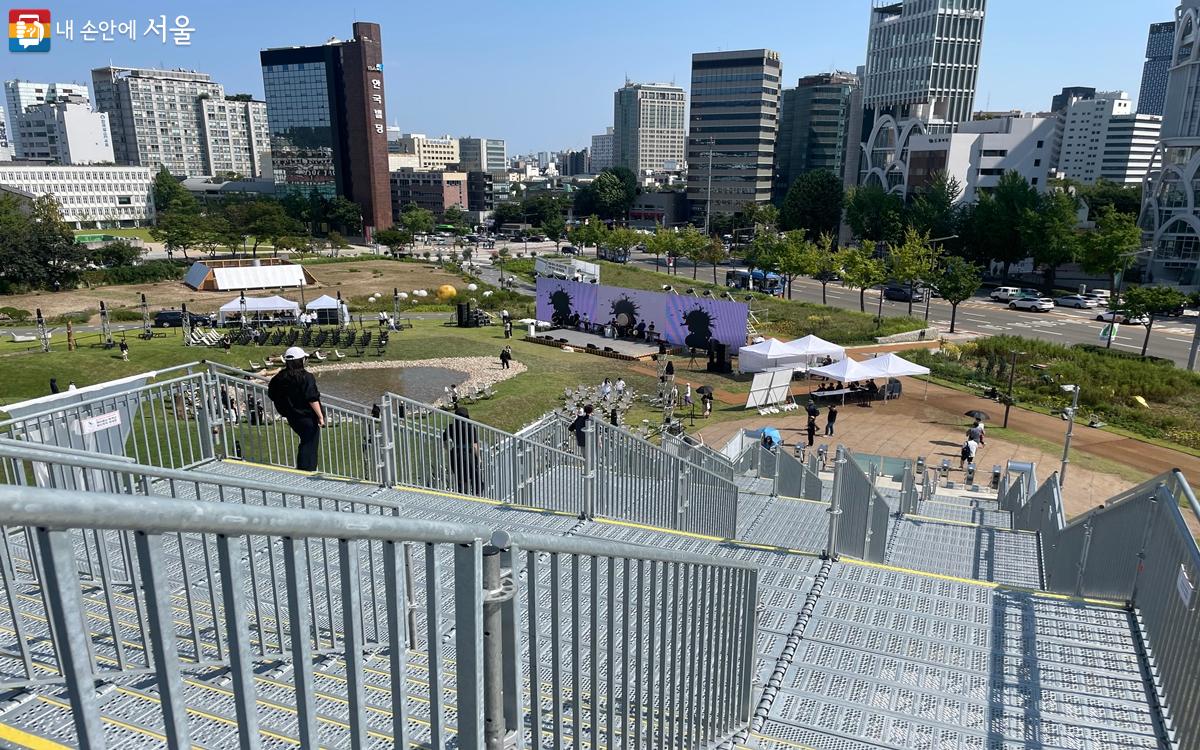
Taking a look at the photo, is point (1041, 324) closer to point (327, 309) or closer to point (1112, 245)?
point (1112, 245)

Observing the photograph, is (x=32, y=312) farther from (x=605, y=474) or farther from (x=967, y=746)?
(x=967, y=746)

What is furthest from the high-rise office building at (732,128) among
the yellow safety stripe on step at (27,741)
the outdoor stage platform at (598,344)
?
the yellow safety stripe on step at (27,741)

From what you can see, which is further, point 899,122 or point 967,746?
point 899,122

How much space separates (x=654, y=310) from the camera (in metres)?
30.9

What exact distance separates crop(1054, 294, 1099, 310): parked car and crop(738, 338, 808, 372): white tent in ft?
98.9

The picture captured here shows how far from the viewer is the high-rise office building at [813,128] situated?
400 feet

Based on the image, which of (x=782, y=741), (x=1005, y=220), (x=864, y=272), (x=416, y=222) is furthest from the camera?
(x=416, y=222)

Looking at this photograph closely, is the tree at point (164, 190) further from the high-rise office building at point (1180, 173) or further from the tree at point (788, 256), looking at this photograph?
the high-rise office building at point (1180, 173)

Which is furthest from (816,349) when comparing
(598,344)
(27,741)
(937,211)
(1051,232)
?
(937,211)

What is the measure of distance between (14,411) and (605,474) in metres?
6.27

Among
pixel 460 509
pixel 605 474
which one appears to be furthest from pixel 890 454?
pixel 460 509

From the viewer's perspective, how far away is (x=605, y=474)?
28.6ft

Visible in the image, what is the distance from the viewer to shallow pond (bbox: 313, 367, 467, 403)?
24.0 metres

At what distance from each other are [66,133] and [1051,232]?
503 feet
